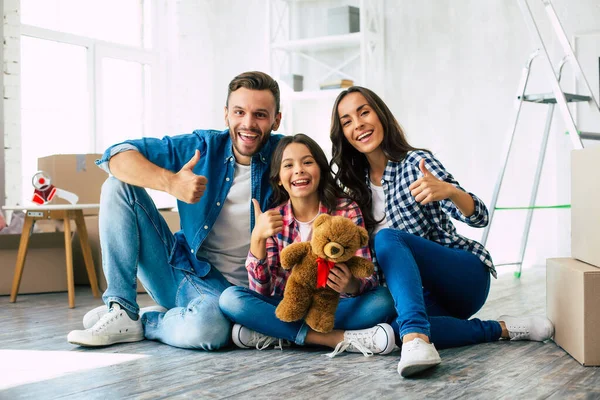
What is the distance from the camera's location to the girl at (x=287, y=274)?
187 centimetres

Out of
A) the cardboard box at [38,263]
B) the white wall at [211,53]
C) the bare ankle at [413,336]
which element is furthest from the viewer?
the white wall at [211,53]

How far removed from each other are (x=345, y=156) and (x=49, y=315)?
4.72 feet

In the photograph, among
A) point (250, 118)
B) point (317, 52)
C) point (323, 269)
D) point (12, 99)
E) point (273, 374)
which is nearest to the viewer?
point (273, 374)

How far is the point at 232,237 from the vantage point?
2.14m

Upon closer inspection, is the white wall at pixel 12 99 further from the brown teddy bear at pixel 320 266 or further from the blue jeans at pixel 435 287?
the blue jeans at pixel 435 287

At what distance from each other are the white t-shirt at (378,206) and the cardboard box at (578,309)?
487 mm

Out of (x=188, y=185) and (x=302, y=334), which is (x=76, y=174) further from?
(x=302, y=334)

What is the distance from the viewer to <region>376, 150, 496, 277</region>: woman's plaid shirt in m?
1.93

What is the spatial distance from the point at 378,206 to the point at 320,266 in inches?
14.0

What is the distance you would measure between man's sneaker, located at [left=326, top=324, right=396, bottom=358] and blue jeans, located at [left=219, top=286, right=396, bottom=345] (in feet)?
0.08

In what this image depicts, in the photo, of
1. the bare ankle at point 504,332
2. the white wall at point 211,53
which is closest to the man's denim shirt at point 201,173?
the bare ankle at point 504,332

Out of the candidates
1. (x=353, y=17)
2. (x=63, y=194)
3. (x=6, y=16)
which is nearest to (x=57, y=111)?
(x=6, y=16)

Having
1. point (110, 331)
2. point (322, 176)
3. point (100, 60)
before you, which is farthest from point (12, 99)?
point (322, 176)

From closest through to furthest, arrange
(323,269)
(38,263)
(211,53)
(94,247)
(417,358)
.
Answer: (417,358) < (323,269) < (38,263) < (94,247) < (211,53)
